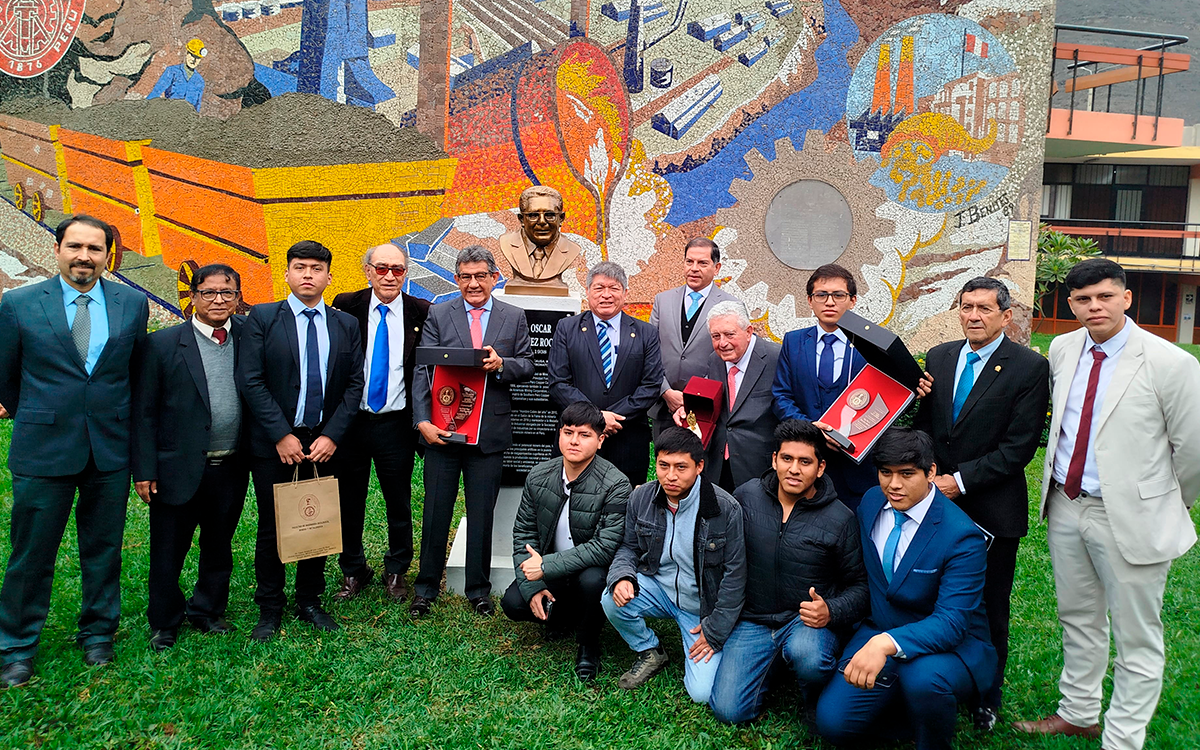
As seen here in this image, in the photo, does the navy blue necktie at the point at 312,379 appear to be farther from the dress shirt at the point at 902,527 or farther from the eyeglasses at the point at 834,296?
the dress shirt at the point at 902,527

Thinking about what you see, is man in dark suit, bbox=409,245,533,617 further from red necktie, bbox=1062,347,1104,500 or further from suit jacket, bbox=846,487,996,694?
red necktie, bbox=1062,347,1104,500

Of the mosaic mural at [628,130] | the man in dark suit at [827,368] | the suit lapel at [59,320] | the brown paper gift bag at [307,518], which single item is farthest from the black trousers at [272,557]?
the mosaic mural at [628,130]

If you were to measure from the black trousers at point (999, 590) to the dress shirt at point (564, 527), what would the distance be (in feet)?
6.34

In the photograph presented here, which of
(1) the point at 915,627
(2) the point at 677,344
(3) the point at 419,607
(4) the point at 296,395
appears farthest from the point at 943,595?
(4) the point at 296,395

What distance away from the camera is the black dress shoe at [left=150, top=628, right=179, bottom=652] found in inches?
145

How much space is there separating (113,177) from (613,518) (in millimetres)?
9012

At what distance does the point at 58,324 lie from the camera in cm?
332

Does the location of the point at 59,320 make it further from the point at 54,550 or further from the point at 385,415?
the point at 385,415

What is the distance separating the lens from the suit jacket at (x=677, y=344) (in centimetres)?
441

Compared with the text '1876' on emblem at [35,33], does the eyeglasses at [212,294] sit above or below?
below

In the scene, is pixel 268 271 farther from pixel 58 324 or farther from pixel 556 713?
pixel 556 713

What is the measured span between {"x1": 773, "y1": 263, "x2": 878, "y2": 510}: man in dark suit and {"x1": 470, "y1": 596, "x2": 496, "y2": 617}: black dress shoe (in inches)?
76.1

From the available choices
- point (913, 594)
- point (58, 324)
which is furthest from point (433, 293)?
point (913, 594)

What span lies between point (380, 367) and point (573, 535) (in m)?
1.48
